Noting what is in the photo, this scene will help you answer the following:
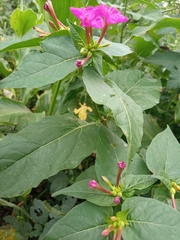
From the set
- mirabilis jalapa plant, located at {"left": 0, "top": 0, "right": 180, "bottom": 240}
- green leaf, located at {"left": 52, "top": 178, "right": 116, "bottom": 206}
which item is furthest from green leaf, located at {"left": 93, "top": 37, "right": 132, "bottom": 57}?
green leaf, located at {"left": 52, "top": 178, "right": 116, "bottom": 206}

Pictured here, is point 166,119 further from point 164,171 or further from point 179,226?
point 179,226

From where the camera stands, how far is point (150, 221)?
50 cm

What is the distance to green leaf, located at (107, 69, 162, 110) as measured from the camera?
2.63ft

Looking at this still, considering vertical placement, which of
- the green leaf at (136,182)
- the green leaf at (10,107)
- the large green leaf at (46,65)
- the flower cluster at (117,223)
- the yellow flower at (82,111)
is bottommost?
the yellow flower at (82,111)

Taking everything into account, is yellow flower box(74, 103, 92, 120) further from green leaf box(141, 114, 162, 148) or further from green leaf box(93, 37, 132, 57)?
green leaf box(93, 37, 132, 57)

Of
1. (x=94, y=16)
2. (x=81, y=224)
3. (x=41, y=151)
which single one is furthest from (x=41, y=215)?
(x=94, y=16)

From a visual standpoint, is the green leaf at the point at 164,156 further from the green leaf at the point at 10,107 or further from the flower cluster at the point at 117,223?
the green leaf at the point at 10,107

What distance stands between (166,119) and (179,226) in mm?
708

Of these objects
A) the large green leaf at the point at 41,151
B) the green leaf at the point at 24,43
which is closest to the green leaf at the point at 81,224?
the large green leaf at the point at 41,151

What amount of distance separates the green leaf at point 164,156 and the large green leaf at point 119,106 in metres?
0.14

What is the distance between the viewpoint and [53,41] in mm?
586

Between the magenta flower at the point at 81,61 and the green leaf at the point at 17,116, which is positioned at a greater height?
the magenta flower at the point at 81,61

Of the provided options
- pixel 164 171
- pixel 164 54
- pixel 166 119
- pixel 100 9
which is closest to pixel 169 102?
pixel 166 119

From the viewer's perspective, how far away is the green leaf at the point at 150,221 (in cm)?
48
